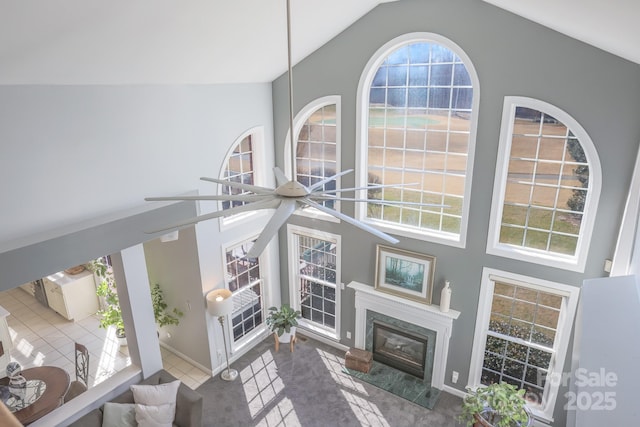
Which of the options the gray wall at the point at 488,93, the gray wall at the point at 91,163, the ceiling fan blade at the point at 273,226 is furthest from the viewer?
the gray wall at the point at 488,93

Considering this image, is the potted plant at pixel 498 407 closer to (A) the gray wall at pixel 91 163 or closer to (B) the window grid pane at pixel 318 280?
(B) the window grid pane at pixel 318 280

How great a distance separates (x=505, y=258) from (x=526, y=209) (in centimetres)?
72

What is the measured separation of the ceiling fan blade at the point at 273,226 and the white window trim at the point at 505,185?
387cm

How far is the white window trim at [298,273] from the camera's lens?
7301 mm

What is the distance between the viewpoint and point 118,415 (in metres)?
5.21

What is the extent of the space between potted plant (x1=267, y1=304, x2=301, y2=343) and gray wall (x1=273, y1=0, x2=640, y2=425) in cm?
146

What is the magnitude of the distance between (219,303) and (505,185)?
4511 mm

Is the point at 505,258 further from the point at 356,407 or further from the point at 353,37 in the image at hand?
the point at 353,37

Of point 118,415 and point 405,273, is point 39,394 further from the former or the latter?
point 405,273

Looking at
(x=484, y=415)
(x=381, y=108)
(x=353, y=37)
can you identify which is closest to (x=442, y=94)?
(x=381, y=108)

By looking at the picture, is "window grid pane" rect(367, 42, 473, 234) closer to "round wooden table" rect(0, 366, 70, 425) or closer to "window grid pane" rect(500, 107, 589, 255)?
"window grid pane" rect(500, 107, 589, 255)

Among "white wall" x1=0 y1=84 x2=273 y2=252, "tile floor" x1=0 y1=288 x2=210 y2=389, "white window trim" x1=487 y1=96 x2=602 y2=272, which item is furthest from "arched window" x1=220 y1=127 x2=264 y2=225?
"white window trim" x1=487 y1=96 x2=602 y2=272

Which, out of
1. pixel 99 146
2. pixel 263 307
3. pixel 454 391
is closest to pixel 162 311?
pixel 263 307

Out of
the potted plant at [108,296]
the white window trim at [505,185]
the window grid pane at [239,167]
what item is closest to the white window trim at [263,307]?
the window grid pane at [239,167]
